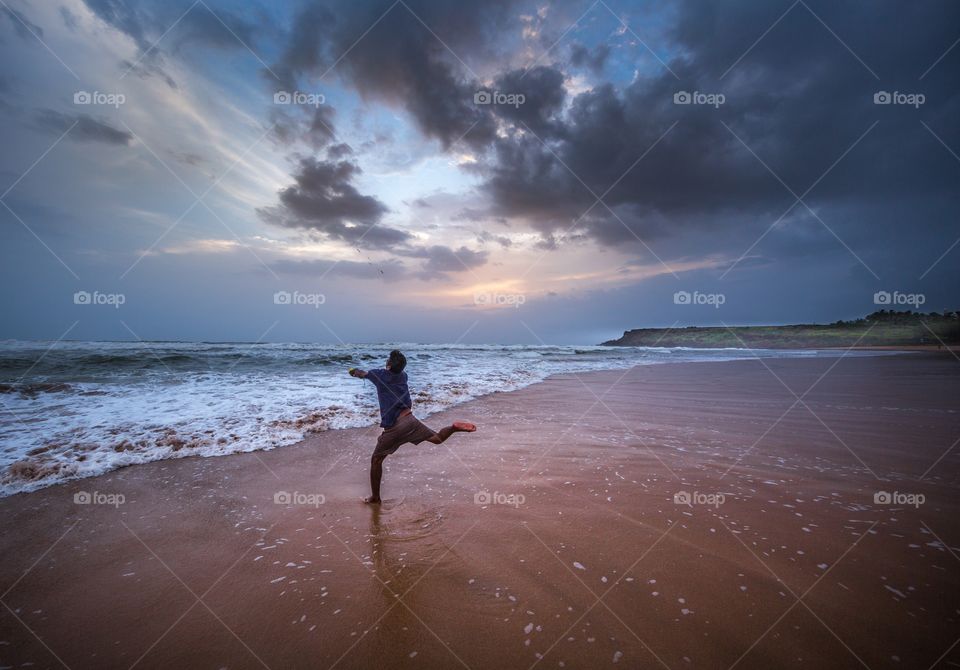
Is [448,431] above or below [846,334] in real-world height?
below

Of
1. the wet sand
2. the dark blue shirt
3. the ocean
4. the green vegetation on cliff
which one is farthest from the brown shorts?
the green vegetation on cliff

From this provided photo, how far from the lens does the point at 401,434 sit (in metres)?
5.12

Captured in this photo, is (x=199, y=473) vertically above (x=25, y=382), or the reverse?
(x=25, y=382)

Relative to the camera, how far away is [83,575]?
11.0 ft

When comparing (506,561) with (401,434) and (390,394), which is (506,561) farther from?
(390,394)


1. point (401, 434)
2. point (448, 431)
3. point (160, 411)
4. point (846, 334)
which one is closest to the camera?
point (401, 434)

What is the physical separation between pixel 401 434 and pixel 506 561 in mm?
2312

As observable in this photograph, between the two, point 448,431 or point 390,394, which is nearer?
point 390,394

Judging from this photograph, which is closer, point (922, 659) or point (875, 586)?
point (922, 659)

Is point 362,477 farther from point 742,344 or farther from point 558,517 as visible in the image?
point 742,344

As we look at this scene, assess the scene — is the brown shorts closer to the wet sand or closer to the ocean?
the wet sand

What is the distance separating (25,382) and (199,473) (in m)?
12.1

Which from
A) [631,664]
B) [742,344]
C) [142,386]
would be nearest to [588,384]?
[631,664]

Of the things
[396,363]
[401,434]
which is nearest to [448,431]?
[401,434]
